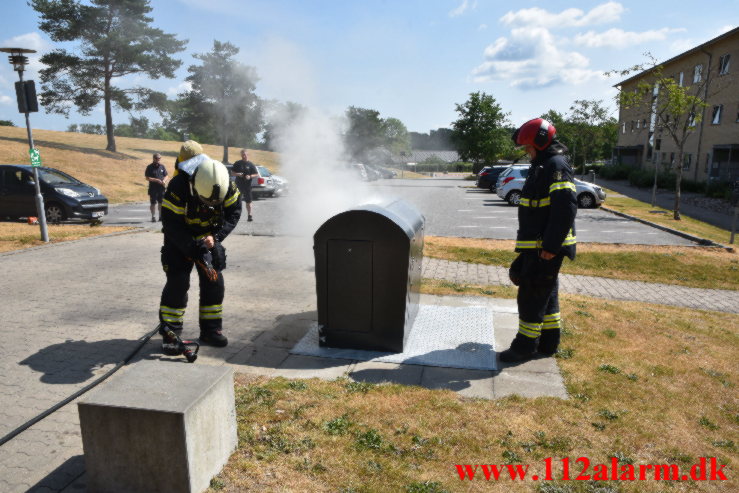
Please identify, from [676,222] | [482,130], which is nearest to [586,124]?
[482,130]

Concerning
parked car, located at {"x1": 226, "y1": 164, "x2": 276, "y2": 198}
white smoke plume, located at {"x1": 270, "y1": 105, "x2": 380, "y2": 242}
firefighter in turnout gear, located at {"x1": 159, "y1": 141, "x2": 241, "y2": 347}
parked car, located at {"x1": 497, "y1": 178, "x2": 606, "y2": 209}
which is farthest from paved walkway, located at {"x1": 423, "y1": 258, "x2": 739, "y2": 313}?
parked car, located at {"x1": 226, "y1": 164, "x2": 276, "y2": 198}

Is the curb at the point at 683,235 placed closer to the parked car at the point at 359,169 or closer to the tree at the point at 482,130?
the parked car at the point at 359,169

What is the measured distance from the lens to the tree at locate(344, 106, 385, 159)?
405 inches

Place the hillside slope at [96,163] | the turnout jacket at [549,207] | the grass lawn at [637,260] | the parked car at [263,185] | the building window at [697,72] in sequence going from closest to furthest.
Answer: the turnout jacket at [549,207] < the grass lawn at [637,260] < the parked car at [263,185] < the hillside slope at [96,163] < the building window at [697,72]

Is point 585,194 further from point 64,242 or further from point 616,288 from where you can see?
point 64,242

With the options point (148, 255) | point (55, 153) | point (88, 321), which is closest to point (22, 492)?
point (88, 321)

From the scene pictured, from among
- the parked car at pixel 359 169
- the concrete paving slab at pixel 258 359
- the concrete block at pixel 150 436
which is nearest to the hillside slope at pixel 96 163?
the parked car at pixel 359 169

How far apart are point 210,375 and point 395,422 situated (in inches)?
48.6

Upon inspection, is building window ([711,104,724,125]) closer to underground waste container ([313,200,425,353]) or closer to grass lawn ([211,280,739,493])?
grass lawn ([211,280,739,493])

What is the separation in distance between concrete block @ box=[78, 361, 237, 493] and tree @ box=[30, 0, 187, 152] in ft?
107

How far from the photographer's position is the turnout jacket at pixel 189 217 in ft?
13.4

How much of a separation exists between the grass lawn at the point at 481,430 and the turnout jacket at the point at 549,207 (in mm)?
1077

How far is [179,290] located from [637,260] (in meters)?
8.38

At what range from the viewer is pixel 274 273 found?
24.4 feet
